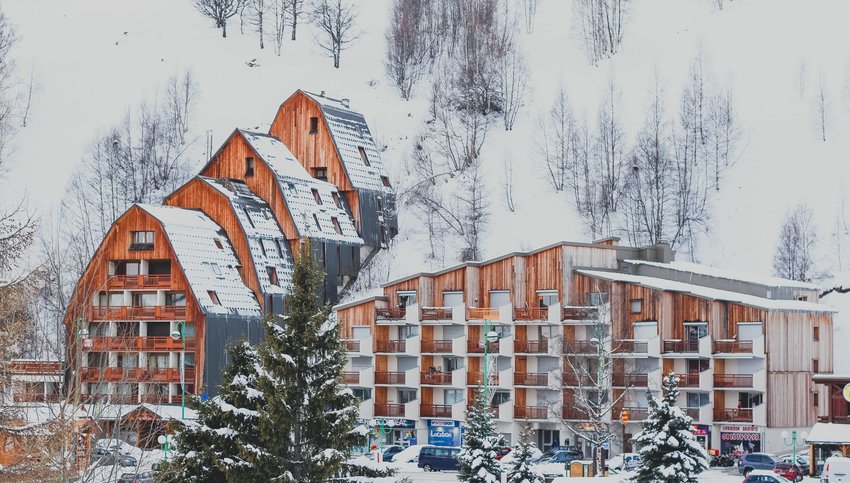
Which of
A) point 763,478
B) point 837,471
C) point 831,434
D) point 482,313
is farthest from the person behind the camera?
point 482,313

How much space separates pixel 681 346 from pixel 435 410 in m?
16.6

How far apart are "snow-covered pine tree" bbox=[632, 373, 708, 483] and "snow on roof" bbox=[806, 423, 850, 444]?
51.4 ft

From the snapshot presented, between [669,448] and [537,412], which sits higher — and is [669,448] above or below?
above

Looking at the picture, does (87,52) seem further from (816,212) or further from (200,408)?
(200,408)

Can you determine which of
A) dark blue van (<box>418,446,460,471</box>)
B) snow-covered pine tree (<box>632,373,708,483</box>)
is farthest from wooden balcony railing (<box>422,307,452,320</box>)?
snow-covered pine tree (<box>632,373,708,483</box>)

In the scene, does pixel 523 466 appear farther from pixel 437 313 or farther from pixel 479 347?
pixel 437 313

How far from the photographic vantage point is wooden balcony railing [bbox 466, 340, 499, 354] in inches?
3342

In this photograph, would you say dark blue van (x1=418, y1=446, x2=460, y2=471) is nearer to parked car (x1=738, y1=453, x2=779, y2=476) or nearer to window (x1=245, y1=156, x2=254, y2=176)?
parked car (x1=738, y1=453, x2=779, y2=476)

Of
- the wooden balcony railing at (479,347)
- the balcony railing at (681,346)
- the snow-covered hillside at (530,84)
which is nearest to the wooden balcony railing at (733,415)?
the balcony railing at (681,346)

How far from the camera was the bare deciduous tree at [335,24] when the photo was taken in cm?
14275

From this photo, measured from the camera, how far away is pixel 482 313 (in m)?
85.9

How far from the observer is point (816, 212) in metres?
104

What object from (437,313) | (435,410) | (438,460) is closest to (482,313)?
(437,313)

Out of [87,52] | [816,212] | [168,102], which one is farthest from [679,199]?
[87,52]
